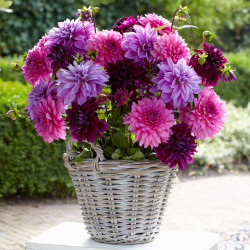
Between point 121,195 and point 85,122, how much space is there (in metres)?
0.33

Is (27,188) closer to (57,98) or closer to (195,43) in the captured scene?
(57,98)

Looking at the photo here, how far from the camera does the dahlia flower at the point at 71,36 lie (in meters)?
1.85

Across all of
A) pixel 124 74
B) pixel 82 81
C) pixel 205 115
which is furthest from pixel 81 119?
pixel 205 115

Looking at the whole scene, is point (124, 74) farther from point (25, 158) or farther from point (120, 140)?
point (25, 158)

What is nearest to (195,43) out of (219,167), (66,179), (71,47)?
Result: (219,167)

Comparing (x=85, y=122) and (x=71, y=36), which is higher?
(x=71, y=36)

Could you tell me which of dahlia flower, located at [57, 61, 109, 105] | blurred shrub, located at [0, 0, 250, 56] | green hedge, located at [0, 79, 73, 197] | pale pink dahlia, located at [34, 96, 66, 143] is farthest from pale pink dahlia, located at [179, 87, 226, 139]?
blurred shrub, located at [0, 0, 250, 56]

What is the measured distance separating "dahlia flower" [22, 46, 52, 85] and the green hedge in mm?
2402

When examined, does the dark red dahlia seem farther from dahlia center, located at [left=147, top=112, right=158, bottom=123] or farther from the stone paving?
the stone paving

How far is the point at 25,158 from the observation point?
4.54 metres

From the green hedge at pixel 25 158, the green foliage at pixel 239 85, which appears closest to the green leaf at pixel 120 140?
the green hedge at pixel 25 158

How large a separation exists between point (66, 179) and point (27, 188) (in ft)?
1.38

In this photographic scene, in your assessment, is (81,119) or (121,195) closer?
(81,119)

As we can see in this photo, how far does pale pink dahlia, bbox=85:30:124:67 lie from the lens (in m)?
1.81
